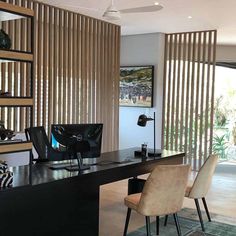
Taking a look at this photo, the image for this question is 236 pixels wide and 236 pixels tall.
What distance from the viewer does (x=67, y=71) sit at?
20.6ft

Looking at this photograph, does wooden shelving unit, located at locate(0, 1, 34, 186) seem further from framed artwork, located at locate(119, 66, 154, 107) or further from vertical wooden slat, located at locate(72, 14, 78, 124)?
framed artwork, located at locate(119, 66, 154, 107)

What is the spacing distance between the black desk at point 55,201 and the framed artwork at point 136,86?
14.0 feet

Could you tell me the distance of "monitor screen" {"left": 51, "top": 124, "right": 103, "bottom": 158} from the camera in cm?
354

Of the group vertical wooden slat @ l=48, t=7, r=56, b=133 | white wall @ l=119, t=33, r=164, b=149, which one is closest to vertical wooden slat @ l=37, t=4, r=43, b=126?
vertical wooden slat @ l=48, t=7, r=56, b=133

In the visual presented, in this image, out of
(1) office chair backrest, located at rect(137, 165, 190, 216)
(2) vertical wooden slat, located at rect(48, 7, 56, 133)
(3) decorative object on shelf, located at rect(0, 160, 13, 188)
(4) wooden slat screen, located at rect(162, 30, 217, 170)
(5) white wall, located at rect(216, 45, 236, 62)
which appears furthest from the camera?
(5) white wall, located at rect(216, 45, 236, 62)

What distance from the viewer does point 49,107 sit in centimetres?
600

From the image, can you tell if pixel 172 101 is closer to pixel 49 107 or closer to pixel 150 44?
pixel 150 44

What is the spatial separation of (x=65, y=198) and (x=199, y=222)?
198cm

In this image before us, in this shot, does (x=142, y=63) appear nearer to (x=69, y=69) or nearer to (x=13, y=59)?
(x=69, y=69)

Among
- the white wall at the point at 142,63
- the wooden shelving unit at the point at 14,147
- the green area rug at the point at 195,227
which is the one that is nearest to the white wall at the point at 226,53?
the white wall at the point at 142,63

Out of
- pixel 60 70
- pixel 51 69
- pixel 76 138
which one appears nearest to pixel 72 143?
pixel 76 138

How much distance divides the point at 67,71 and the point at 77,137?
2.87m

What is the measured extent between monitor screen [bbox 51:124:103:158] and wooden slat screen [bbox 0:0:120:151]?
6.68 ft

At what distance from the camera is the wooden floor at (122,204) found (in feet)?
14.1
